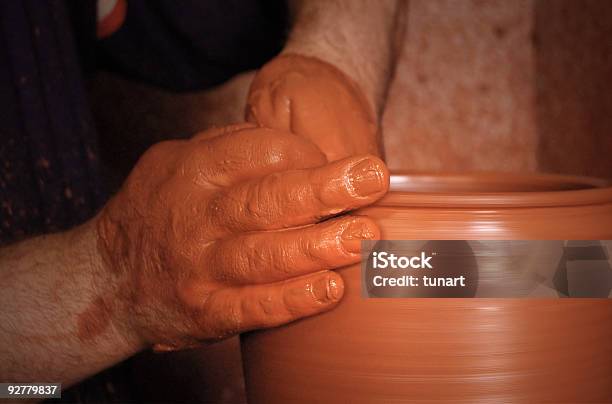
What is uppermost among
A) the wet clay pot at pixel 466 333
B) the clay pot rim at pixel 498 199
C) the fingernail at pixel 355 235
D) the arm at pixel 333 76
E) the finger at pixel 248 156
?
the arm at pixel 333 76

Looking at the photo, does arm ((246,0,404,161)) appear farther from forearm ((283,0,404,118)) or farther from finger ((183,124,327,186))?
finger ((183,124,327,186))

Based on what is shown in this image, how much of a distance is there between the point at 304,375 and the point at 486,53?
1.06 meters

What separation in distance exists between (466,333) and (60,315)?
458mm

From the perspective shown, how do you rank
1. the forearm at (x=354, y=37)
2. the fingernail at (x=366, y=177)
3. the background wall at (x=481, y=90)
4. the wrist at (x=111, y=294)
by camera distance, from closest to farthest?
the fingernail at (x=366, y=177)
the wrist at (x=111, y=294)
the forearm at (x=354, y=37)
the background wall at (x=481, y=90)

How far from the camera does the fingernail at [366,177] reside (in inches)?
22.3

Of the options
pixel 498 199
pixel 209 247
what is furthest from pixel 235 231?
pixel 498 199

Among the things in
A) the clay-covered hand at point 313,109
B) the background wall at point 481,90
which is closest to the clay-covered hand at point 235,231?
the clay-covered hand at point 313,109

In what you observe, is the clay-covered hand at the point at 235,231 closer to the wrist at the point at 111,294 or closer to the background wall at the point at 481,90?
the wrist at the point at 111,294

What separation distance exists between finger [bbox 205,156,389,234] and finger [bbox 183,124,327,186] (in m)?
0.02

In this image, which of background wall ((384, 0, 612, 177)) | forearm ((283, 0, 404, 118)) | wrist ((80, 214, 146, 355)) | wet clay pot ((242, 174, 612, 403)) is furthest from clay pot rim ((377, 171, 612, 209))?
background wall ((384, 0, 612, 177))

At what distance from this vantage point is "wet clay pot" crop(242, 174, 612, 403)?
0.60 metres

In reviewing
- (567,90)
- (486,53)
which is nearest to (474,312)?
(567,90)

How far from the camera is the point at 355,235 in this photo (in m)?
0.58

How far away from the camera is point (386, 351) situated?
2.00 ft
